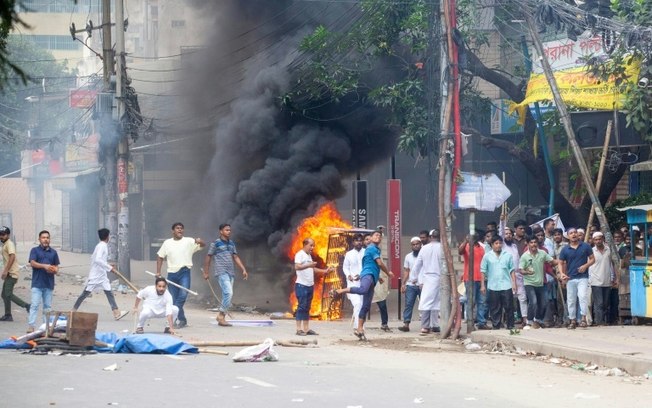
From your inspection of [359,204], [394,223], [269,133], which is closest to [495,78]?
[359,204]

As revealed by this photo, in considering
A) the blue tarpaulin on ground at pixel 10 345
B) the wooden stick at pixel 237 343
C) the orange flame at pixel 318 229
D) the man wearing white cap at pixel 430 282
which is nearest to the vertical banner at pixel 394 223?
the orange flame at pixel 318 229

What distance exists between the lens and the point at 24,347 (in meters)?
12.5

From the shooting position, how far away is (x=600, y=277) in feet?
53.7

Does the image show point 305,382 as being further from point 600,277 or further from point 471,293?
point 600,277

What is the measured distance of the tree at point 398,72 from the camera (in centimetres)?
2167

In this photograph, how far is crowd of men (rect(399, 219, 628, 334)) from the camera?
636 inches

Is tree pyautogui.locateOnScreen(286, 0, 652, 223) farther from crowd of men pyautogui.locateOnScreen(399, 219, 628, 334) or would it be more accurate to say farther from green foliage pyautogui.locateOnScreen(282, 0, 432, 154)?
crowd of men pyautogui.locateOnScreen(399, 219, 628, 334)

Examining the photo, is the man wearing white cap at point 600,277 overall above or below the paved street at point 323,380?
above

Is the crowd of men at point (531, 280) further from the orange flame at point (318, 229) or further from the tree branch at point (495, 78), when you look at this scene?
the tree branch at point (495, 78)

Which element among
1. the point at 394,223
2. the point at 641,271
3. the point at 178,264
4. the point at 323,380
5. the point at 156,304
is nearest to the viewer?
the point at 323,380

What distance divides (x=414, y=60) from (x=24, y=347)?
41.4 feet

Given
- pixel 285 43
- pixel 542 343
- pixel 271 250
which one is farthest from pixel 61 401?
pixel 285 43

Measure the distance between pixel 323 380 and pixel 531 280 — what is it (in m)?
6.71

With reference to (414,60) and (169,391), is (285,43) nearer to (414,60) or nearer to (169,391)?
(414,60)
